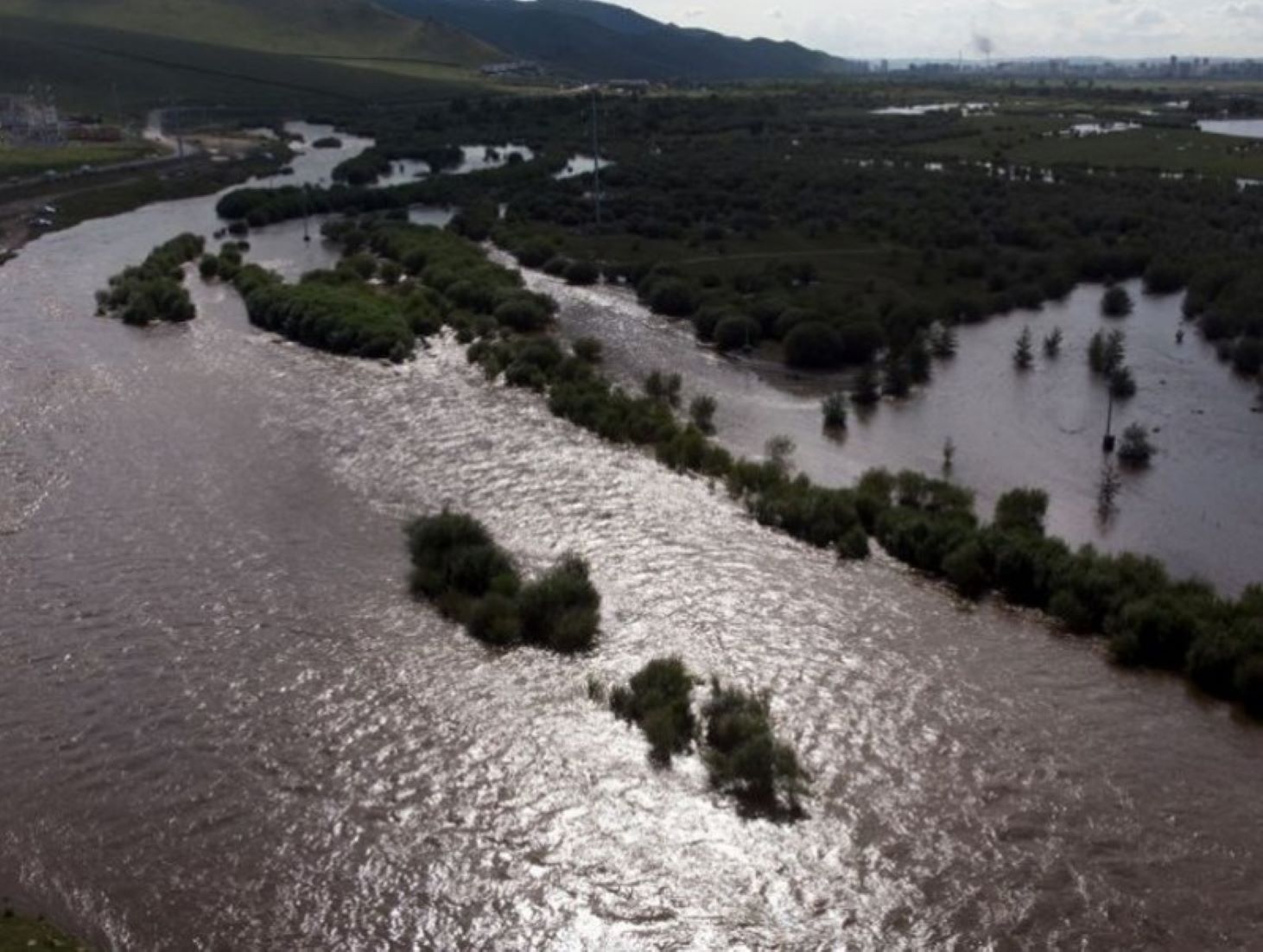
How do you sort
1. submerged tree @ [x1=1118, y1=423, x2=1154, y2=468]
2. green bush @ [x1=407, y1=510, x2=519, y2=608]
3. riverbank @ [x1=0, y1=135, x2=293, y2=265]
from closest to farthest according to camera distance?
green bush @ [x1=407, y1=510, x2=519, y2=608] < submerged tree @ [x1=1118, y1=423, x2=1154, y2=468] < riverbank @ [x1=0, y1=135, x2=293, y2=265]

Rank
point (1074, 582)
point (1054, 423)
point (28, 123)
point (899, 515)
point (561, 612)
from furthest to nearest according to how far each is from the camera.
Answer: point (28, 123), point (1054, 423), point (899, 515), point (1074, 582), point (561, 612)

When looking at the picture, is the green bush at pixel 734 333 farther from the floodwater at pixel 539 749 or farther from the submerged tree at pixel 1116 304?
the submerged tree at pixel 1116 304

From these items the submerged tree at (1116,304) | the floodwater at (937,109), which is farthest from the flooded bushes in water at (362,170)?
the floodwater at (937,109)

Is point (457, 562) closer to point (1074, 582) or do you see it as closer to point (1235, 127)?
point (1074, 582)

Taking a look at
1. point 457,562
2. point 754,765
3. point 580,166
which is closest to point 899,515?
point 457,562

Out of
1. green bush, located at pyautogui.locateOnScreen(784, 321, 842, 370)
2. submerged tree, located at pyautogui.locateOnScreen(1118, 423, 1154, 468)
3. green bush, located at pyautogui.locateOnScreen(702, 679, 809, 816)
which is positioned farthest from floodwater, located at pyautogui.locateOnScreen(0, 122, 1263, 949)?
green bush, located at pyautogui.locateOnScreen(784, 321, 842, 370)

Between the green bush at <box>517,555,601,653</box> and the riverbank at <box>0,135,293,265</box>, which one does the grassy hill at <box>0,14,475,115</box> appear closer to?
the riverbank at <box>0,135,293,265</box>

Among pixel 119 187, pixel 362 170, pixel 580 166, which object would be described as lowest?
pixel 119 187
